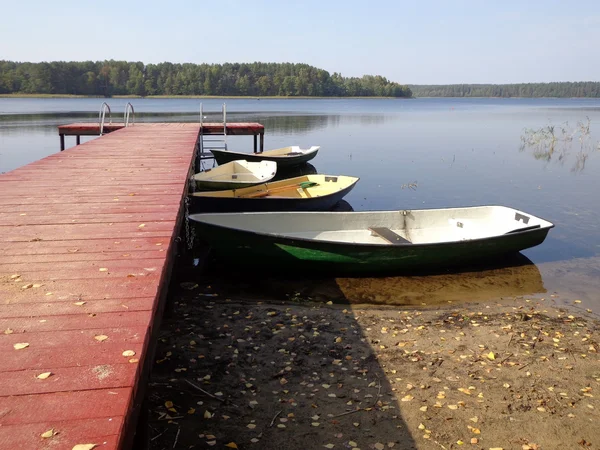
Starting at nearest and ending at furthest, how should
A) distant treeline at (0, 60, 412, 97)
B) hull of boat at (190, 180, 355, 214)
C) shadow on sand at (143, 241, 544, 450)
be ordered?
shadow on sand at (143, 241, 544, 450) < hull of boat at (190, 180, 355, 214) < distant treeline at (0, 60, 412, 97)

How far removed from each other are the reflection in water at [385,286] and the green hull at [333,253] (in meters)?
0.24

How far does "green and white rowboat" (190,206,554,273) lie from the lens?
8973mm

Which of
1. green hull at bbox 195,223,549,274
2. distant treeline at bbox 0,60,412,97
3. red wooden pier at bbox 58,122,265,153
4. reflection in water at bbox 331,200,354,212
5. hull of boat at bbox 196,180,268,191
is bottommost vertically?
reflection in water at bbox 331,200,354,212

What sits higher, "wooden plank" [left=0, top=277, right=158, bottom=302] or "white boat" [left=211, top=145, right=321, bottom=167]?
"wooden plank" [left=0, top=277, right=158, bottom=302]

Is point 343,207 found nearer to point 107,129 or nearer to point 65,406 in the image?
point 107,129

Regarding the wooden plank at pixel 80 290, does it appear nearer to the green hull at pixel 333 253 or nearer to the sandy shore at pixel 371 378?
the sandy shore at pixel 371 378

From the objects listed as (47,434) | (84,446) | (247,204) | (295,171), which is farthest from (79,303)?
(295,171)

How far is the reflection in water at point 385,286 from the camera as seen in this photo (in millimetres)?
8828

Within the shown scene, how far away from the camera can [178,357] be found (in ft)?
20.1

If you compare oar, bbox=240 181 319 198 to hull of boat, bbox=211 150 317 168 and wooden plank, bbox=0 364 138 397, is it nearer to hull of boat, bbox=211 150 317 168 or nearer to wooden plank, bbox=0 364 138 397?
hull of boat, bbox=211 150 317 168

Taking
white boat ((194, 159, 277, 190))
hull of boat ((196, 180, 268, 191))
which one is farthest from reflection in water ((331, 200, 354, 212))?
hull of boat ((196, 180, 268, 191))

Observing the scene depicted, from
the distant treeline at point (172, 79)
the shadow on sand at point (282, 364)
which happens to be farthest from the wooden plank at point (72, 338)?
the distant treeline at point (172, 79)

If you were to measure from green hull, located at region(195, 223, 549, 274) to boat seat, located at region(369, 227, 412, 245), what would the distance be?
0.70 meters

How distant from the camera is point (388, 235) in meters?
10.4
